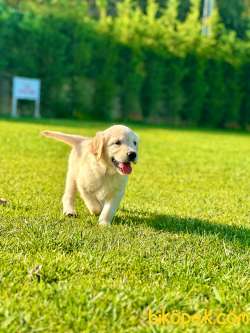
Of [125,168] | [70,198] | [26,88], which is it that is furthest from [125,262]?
[26,88]

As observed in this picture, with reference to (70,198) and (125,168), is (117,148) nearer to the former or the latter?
(125,168)

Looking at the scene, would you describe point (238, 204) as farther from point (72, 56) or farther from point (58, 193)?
point (72, 56)

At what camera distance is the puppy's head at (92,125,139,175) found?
3.48 meters

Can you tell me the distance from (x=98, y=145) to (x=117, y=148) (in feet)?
0.50

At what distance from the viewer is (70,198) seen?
3865mm

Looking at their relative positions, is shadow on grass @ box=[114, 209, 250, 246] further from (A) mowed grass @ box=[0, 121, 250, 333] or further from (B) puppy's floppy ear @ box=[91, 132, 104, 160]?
(B) puppy's floppy ear @ box=[91, 132, 104, 160]

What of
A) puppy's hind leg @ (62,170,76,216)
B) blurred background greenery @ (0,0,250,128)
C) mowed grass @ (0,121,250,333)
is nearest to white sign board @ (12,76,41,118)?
blurred background greenery @ (0,0,250,128)

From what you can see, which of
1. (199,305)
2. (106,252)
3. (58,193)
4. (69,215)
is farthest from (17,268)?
(58,193)

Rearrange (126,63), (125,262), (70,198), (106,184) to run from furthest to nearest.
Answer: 1. (126,63)
2. (70,198)
3. (106,184)
4. (125,262)

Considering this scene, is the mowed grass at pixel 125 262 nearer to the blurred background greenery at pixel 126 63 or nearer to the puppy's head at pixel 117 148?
the puppy's head at pixel 117 148

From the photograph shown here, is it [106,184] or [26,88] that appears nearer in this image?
[106,184]

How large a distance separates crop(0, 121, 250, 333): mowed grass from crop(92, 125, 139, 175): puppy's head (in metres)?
0.37

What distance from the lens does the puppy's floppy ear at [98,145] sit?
359 cm

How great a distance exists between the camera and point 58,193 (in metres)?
4.62
